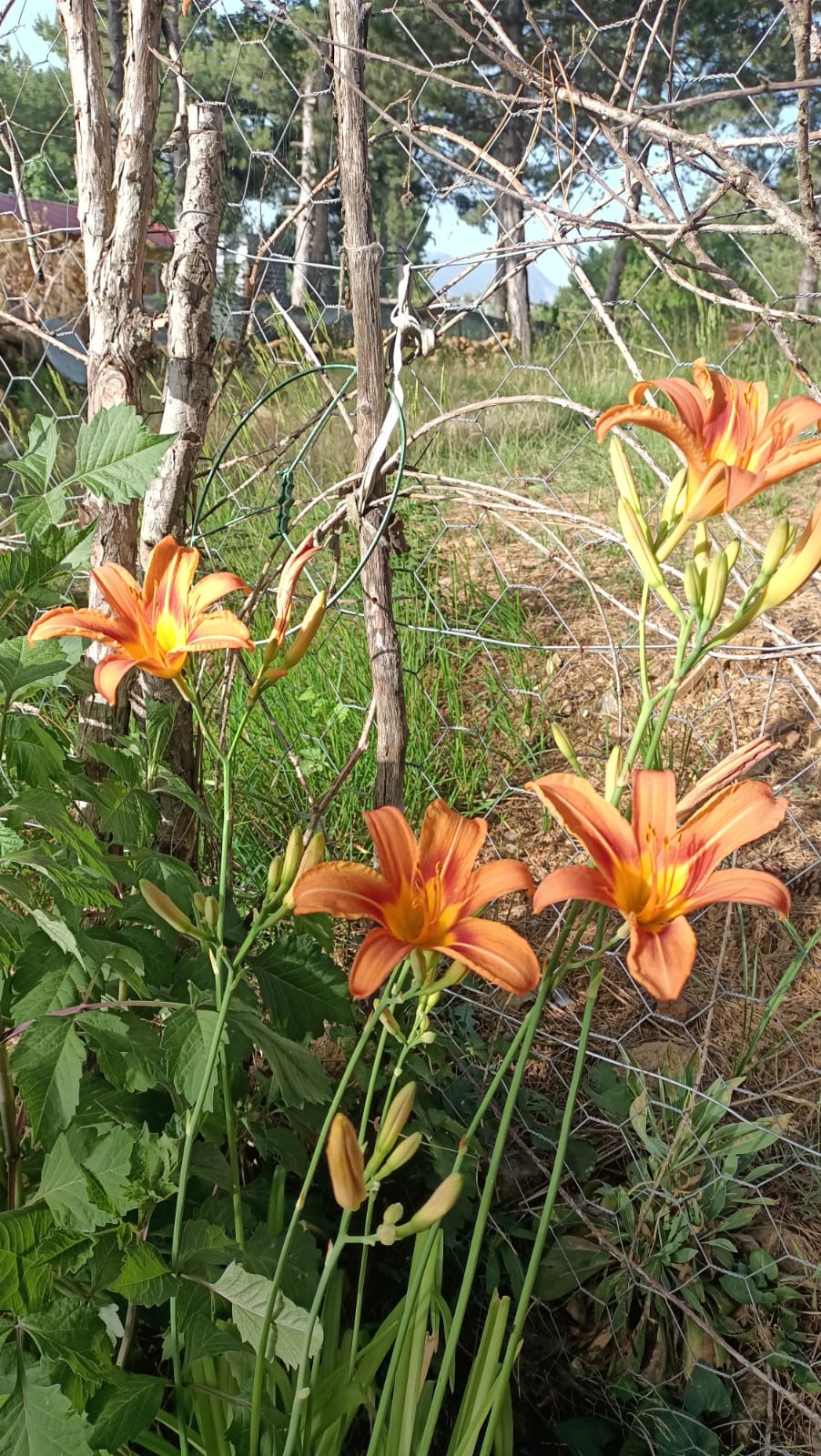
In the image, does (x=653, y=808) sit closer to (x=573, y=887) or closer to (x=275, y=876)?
(x=573, y=887)

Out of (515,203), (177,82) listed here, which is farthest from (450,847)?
(515,203)

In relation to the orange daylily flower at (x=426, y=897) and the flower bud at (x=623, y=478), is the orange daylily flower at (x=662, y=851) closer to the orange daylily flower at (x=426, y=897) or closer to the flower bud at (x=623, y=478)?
the orange daylily flower at (x=426, y=897)

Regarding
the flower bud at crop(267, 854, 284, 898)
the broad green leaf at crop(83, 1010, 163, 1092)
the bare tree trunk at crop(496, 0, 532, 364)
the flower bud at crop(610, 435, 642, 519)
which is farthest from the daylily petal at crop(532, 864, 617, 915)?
the bare tree trunk at crop(496, 0, 532, 364)

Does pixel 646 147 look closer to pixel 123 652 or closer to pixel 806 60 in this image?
pixel 806 60

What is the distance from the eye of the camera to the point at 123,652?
86 centimetres

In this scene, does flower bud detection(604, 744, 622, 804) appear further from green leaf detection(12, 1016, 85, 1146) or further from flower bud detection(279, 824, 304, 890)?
green leaf detection(12, 1016, 85, 1146)

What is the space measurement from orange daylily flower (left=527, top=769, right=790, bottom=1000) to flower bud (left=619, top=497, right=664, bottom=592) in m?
0.16

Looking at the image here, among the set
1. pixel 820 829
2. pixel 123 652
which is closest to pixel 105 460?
pixel 123 652

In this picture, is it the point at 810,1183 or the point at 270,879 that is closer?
the point at 270,879

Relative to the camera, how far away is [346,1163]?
0.63m

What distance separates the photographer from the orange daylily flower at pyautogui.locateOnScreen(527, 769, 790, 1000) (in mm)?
589

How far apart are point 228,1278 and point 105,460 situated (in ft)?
2.39

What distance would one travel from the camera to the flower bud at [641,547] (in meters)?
0.72

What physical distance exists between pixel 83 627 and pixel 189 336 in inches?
26.6
